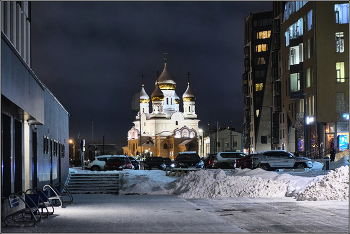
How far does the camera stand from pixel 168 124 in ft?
458

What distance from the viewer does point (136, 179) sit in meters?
31.6

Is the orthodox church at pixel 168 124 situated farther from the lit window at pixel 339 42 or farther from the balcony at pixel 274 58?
the lit window at pixel 339 42

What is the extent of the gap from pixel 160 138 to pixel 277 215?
405 ft

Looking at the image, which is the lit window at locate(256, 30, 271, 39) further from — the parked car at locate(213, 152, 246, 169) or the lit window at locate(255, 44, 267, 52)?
the parked car at locate(213, 152, 246, 169)

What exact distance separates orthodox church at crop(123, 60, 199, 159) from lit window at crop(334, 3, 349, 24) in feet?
266

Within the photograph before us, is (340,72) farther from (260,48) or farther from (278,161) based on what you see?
(260,48)

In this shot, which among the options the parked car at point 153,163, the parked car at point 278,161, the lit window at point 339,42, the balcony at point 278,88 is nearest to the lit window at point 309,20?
the lit window at point 339,42

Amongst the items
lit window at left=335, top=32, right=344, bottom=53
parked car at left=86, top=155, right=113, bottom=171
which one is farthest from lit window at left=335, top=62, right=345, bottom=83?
parked car at left=86, top=155, right=113, bottom=171

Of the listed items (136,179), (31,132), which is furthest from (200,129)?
(31,132)

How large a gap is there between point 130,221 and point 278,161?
2706 cm

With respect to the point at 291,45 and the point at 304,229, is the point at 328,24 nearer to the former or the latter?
the point at 291,45

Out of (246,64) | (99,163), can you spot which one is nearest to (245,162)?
(99,163)

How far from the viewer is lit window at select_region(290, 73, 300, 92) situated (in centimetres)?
6276

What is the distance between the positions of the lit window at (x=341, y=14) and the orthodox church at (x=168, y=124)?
266 feet
